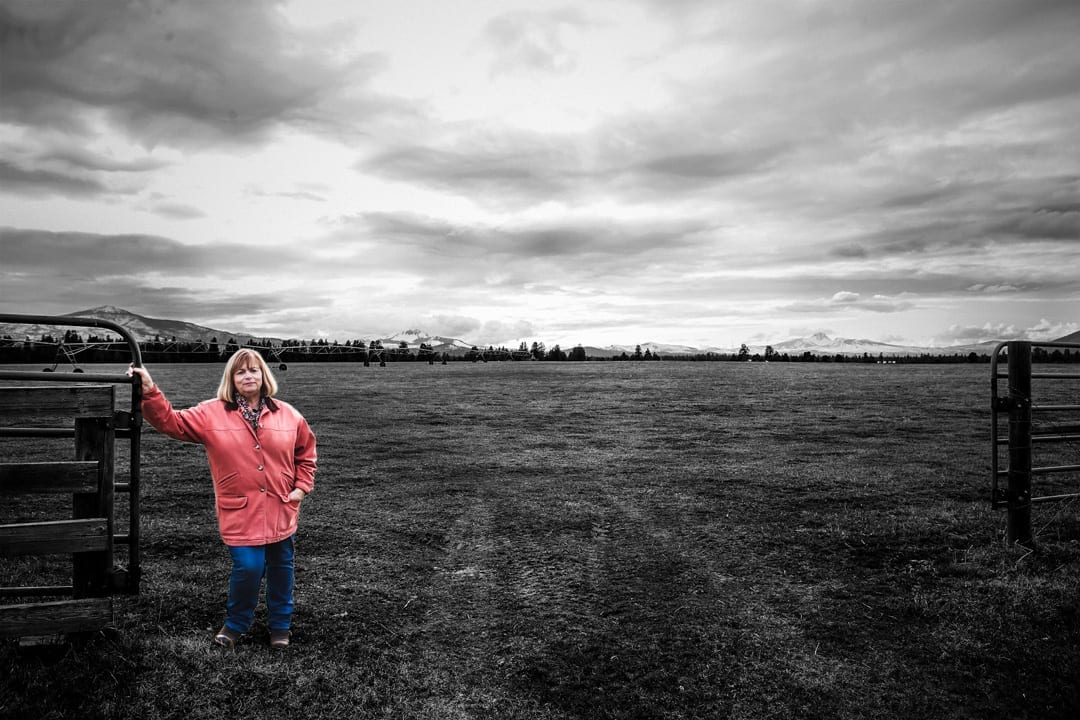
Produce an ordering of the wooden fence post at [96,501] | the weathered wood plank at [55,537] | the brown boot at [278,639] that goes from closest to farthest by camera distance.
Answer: the weathered wood plank at [55,537] < the wooden fence post at [96,501] < the brown boot at [278,639]

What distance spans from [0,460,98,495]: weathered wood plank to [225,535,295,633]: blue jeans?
3.87 ft

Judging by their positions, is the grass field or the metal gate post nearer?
the grass field

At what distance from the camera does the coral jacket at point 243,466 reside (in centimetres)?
511

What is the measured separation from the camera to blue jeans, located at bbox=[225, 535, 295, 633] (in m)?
5.19

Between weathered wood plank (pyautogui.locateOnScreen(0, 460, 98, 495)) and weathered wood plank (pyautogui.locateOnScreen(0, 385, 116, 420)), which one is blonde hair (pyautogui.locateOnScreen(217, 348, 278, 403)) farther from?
weathered wood plank (pyautogui.locateOnScreen(0, 460, 98, 495))

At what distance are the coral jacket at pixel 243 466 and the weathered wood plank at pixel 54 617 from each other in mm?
1082

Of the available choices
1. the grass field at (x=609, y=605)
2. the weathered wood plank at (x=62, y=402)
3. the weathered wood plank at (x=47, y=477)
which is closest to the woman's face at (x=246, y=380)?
the weathered wood plank at (x=62, y=402)

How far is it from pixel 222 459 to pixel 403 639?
216cm

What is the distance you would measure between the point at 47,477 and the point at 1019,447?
9669mm

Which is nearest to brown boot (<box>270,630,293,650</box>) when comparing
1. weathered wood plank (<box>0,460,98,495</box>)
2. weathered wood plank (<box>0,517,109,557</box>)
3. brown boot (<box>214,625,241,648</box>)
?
brown boot (<box>214,625,241,648</box>)

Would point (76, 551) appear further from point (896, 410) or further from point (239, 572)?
point (896, 410)

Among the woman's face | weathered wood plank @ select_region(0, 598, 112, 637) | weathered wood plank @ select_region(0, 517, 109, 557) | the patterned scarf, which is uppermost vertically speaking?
the woman's face

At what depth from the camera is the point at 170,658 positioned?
5086 millimetres

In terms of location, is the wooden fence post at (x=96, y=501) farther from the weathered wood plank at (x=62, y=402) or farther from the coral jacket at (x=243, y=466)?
the coral jacket at (x=243, y=466)
